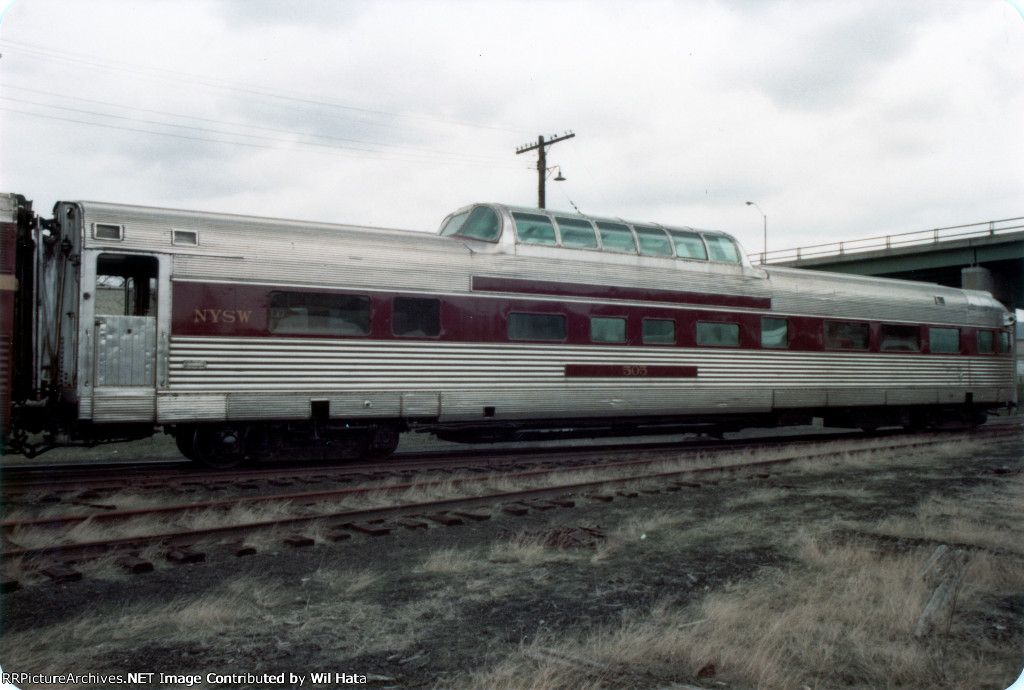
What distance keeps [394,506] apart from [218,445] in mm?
3634

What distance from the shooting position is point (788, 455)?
12.3m

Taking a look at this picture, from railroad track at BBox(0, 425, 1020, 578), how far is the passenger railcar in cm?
179

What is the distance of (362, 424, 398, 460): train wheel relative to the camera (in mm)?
11109

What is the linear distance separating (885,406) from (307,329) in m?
12.9

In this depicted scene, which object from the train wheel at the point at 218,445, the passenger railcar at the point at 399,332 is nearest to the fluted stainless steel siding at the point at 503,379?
the passenger railcar at the point at 399,332

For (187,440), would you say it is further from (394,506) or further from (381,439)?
(394,506)

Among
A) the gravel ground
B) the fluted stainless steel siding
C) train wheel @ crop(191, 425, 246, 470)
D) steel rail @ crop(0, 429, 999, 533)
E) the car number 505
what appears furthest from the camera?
the car number 505

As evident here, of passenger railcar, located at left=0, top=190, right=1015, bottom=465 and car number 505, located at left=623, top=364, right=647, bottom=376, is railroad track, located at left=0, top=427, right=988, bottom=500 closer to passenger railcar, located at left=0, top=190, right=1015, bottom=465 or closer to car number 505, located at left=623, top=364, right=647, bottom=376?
passenger railcar, located at left=0, top=190, right=1015, bottom=465

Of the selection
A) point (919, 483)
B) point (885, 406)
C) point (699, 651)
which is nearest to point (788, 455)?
point (919, 483)

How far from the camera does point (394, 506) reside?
7754 mm

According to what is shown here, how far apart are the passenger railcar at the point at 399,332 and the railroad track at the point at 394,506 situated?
1.79 metres

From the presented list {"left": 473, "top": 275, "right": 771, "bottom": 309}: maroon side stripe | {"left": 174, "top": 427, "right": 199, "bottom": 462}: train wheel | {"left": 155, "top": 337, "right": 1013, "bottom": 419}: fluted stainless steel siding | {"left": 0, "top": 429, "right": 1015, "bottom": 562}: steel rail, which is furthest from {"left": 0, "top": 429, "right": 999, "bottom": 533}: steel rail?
{"left": 473, "top": 275, "right": 771, "bottom": 309}: maroon side stripe

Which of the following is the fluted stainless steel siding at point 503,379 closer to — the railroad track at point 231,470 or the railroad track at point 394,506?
the railroad track at point 231,470

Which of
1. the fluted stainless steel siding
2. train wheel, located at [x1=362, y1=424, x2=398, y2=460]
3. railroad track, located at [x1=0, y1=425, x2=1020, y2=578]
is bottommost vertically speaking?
railroad track, located at [x1=0, y1=425, x2=1020, y2=578]
